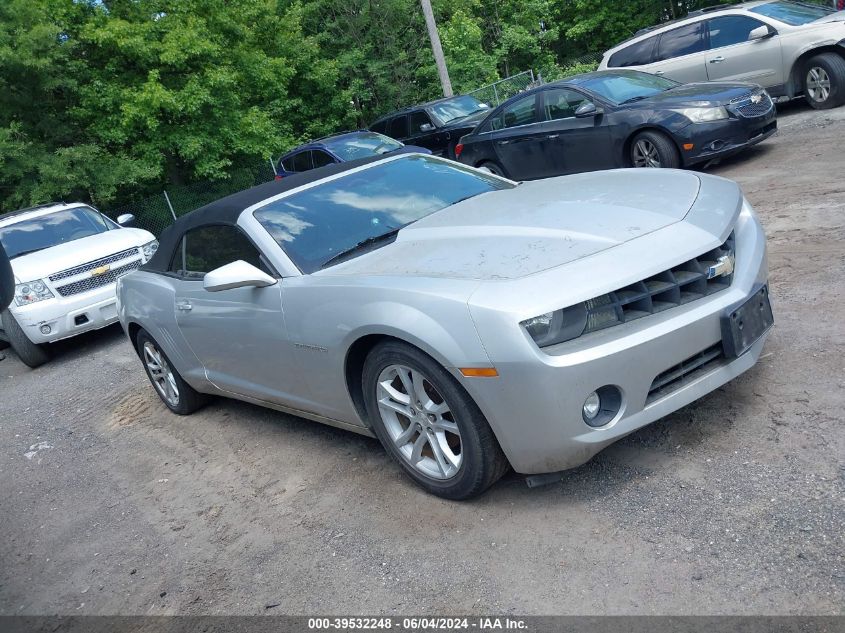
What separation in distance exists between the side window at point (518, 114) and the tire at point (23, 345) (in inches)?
264

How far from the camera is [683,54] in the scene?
1331 cm

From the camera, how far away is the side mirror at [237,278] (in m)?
4.26

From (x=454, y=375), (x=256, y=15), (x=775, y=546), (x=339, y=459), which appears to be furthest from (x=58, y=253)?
(x=256, y=15)

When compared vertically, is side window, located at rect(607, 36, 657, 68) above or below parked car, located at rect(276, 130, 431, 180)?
above

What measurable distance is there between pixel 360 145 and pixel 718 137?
274 inches

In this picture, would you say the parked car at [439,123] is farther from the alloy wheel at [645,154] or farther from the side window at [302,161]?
the alloy wheel at [645,154]

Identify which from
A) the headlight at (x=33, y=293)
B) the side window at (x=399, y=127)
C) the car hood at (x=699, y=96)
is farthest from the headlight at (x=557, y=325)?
the side window at (x=399, y=127)

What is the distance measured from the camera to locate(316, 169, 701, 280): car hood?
364 cm

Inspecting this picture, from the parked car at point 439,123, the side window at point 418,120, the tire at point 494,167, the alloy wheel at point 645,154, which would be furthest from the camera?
the side window at point 418,120

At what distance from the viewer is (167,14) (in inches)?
741

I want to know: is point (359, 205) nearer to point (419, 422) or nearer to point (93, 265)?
point (419, 422)

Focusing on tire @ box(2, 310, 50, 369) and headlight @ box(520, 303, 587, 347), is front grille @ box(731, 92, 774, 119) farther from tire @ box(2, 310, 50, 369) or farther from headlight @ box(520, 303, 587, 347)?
tire @ box(2, 310, 50, 369)

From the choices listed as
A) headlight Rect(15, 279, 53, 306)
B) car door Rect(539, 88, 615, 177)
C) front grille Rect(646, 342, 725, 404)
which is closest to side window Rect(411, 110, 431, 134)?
car door Rect(539, 88, 615, 177)

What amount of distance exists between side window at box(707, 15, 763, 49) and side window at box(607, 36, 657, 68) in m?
1.05
